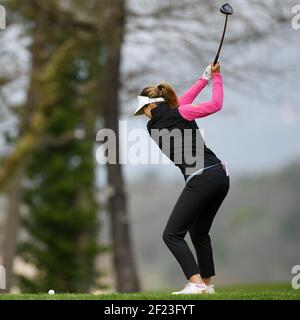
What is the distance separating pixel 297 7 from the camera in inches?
769

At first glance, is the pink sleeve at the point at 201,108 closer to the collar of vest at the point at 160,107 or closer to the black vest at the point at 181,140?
the black vest at the point at 181,140

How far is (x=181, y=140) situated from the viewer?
29.9 ft

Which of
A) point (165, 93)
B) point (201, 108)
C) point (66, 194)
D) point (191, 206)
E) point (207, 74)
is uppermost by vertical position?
point (66, 194)

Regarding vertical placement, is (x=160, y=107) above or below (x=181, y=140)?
above

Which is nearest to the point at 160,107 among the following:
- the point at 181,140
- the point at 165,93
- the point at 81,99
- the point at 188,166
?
the point at 165,93

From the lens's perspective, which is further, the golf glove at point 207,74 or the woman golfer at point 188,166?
the golf glove at point 207,74

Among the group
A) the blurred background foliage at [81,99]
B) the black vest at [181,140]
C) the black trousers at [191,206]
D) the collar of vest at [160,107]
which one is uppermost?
the blurred background foliage at [81,99]

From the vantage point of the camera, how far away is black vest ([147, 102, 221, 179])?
29.9 feet

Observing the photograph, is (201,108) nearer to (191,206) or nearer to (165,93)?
(165,93)

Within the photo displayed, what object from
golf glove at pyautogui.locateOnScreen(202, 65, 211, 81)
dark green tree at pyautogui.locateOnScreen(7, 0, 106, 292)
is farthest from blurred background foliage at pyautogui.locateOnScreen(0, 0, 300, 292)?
golf glove at pyautogui.locateOnScreen(202, 65, 211, 81)

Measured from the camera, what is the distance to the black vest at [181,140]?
912 centimetres

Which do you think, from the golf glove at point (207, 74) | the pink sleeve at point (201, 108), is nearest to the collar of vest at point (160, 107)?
the pink sleeve at point (201, 108)

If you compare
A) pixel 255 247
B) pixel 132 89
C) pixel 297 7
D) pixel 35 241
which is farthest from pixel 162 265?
pixel 297 7
